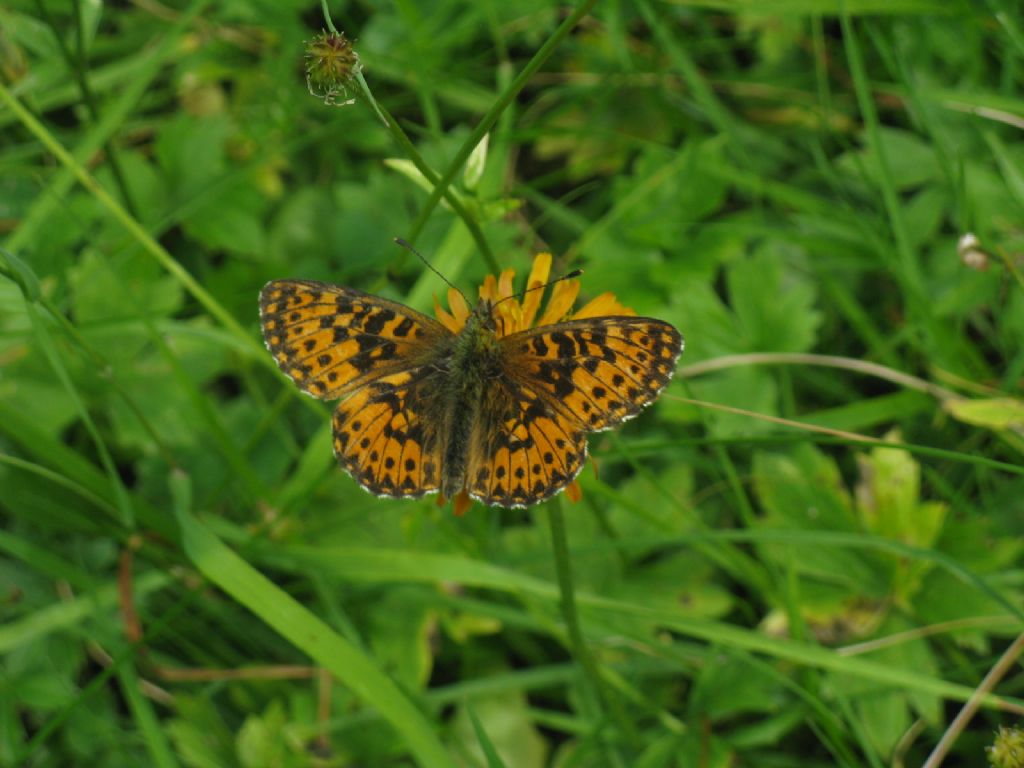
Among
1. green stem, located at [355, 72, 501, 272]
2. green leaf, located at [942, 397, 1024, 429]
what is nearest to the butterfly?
green stem, located at [355, 72, 501, 272]

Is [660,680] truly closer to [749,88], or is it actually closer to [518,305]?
Result: [518,305]

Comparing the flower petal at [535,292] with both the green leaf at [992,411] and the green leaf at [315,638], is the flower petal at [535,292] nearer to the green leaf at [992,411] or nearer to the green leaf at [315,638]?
the green leaf at [315,638]

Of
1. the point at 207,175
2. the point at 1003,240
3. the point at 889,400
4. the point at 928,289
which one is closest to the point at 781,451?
the point at 889,400

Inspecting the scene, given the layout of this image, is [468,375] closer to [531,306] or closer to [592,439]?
[531,306]

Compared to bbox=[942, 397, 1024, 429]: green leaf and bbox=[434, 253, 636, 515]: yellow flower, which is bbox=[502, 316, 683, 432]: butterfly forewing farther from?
bbox=[942, 397, 1024, 429]: green leaf

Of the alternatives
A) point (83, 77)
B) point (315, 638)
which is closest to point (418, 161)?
point (315, 638)
